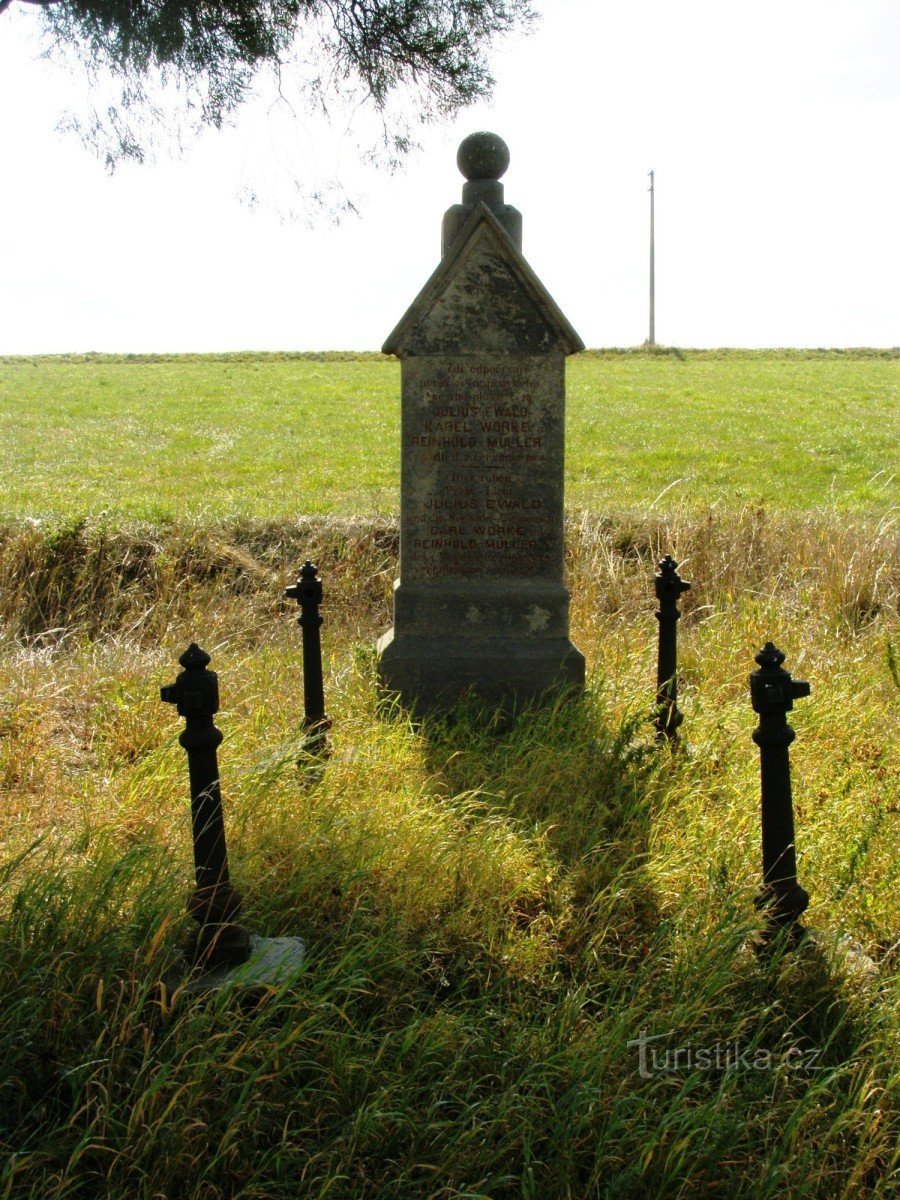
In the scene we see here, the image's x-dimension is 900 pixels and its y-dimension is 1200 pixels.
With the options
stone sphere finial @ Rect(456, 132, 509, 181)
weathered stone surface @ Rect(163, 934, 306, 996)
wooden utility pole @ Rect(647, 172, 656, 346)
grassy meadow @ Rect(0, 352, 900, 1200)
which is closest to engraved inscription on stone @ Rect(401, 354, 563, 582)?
grassy meadow @ Rect(0, 352, 900, 1200)

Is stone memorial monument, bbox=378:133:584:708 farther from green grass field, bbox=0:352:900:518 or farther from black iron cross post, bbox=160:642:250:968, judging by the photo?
green grass field, bbox=0:352:900:518

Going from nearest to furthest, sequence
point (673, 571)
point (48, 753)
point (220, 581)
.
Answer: point (48, 753)
point (673, 571)
point (220, 581)

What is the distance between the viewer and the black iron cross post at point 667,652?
5215mm

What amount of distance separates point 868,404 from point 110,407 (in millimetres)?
17422

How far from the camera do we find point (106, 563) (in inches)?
354

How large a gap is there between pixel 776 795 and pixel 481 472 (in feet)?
9.90

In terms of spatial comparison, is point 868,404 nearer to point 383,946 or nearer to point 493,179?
point 493,179

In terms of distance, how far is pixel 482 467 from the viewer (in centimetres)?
584

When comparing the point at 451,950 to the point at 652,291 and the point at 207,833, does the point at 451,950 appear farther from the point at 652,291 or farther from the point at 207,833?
the point at 652,291

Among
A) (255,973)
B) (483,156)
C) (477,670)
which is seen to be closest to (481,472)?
(477,670)

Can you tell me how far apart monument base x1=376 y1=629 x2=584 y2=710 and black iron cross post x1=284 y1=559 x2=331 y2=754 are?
2.54 feet

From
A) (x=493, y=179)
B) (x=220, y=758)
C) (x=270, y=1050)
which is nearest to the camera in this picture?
(x=270, y=1050)

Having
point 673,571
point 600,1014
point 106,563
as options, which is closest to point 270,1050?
point 600,1014

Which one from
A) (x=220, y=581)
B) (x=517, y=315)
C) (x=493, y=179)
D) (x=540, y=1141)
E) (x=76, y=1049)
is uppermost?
(x=493, y=179)
